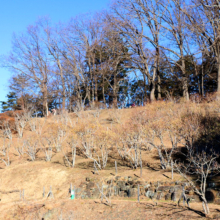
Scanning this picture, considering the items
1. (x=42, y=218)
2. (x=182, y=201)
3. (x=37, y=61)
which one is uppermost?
(x=37, y=61)

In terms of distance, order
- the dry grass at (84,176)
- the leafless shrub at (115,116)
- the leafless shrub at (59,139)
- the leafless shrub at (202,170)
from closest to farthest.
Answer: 1. the leafless shrub at (202,170)
2. the dry grass at (84,176)
3. the leafless shrub at (59,139)
4. the leafless shrub at (115,116)

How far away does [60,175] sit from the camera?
23.9 metres

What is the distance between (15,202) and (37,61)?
3131 cm

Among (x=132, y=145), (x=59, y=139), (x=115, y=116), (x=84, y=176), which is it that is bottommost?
(x=84, y=176)

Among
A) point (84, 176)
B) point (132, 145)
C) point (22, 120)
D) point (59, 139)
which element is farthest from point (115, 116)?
point (22, 120)

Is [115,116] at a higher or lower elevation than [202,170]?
higher

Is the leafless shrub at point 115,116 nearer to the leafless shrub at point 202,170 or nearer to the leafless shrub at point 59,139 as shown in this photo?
the leafless shrub at point 59,139

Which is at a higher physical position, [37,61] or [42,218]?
[37,61]

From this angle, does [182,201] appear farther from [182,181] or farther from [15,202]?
[15,202]

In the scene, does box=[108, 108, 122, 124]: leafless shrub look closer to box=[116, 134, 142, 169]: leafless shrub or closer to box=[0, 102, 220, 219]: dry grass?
box=[0, 102, 220, 219]: dry grass

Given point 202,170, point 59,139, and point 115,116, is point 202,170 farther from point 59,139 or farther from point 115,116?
point 115,116

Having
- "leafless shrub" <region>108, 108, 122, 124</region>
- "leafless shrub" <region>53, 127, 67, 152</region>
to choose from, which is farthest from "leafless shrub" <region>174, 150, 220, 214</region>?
"leafless shrub" <region>108, 108, 122, 124</region>

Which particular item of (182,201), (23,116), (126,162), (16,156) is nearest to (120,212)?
(182,201)

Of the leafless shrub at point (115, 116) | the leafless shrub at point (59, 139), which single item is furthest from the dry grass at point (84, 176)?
the leafless shrub at point (115, 116)
